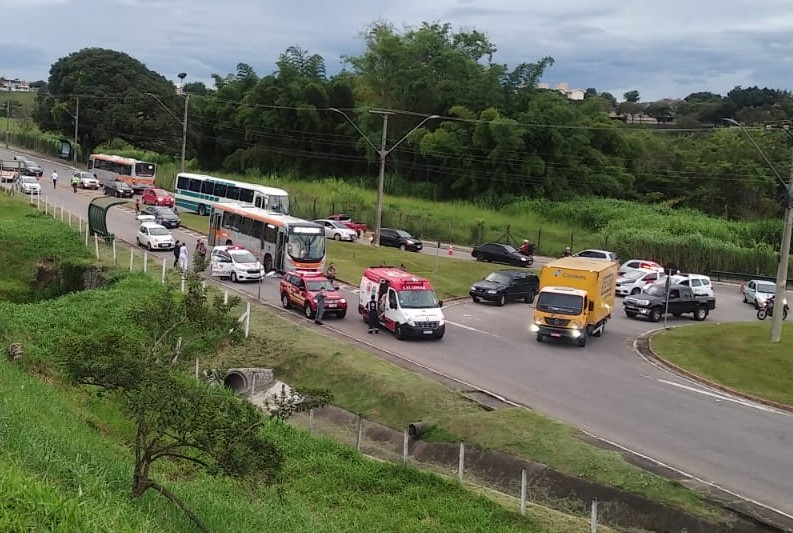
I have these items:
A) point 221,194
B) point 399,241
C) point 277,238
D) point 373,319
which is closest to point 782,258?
point 373,319

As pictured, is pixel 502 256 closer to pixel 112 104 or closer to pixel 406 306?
pixel 406 306

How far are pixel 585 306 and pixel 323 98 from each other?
6632cm

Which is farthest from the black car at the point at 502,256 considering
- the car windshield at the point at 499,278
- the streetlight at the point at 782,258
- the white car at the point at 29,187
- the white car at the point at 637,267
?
the white car at the point at 29,187

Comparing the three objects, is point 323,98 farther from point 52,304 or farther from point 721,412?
point 721,412

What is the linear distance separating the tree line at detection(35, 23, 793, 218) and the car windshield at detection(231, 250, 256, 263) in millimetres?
31775

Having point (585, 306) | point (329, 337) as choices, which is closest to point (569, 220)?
point (585, 306)

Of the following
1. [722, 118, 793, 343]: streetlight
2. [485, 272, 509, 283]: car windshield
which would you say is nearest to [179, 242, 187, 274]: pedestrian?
[485, 272, 509, 283]: car windshield

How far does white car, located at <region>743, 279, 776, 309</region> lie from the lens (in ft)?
137

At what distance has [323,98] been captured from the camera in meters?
90.8

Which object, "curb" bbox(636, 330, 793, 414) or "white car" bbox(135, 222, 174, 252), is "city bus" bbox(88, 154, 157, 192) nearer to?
"white car" bbox(135, 222, 174, 252)

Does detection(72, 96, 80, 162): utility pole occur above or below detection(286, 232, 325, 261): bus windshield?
above

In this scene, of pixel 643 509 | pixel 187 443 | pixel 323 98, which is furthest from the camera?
pixel 323 98

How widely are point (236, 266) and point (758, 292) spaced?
26780 millimetres

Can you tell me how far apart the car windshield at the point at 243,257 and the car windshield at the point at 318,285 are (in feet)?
21.5
